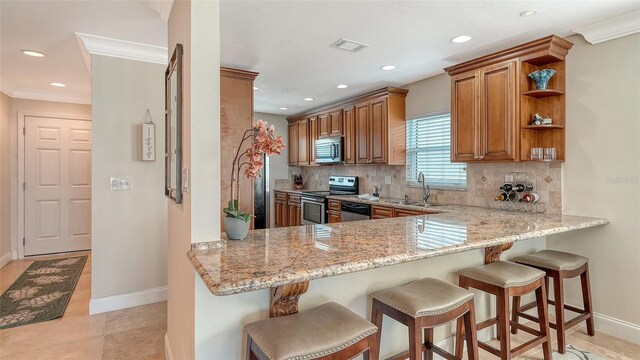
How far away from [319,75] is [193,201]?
2.72m

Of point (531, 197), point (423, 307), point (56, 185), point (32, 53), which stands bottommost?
point (423, 307)

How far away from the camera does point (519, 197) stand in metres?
3.11

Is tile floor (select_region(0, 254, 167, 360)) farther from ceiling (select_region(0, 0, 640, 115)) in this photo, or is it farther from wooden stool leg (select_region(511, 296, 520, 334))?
wooden stool leg (select_region(511, 296, 520, 334))

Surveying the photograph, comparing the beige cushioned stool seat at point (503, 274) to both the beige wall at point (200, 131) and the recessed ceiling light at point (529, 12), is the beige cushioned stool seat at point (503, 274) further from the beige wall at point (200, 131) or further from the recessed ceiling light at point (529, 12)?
the recessed ceiling light at point (529, 12)

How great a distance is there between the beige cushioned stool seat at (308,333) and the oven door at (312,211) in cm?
344

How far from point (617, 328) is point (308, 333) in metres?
2.70

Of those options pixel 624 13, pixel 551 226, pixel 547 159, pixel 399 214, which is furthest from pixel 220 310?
pixel 624 13

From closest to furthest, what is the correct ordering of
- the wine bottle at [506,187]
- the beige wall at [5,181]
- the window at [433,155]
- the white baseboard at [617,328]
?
the white baseboard at [617,328] → the wine bottle at [506,187] → the window at [433,155] → the beige wall at [5,181]

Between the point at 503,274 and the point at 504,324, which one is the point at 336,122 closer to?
the point at 503,274

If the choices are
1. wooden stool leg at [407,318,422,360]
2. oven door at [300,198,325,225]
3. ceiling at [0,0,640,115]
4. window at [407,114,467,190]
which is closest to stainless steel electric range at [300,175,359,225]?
oven door at [300,198,325,225]

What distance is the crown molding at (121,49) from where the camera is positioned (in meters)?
2.81

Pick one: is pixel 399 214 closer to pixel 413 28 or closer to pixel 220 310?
pixel 413 28

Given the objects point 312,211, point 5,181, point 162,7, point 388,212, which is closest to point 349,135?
point 312,211

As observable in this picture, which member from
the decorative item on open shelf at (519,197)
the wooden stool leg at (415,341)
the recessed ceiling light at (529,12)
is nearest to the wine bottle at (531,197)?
the decorative item on open shelf at (519,197)
